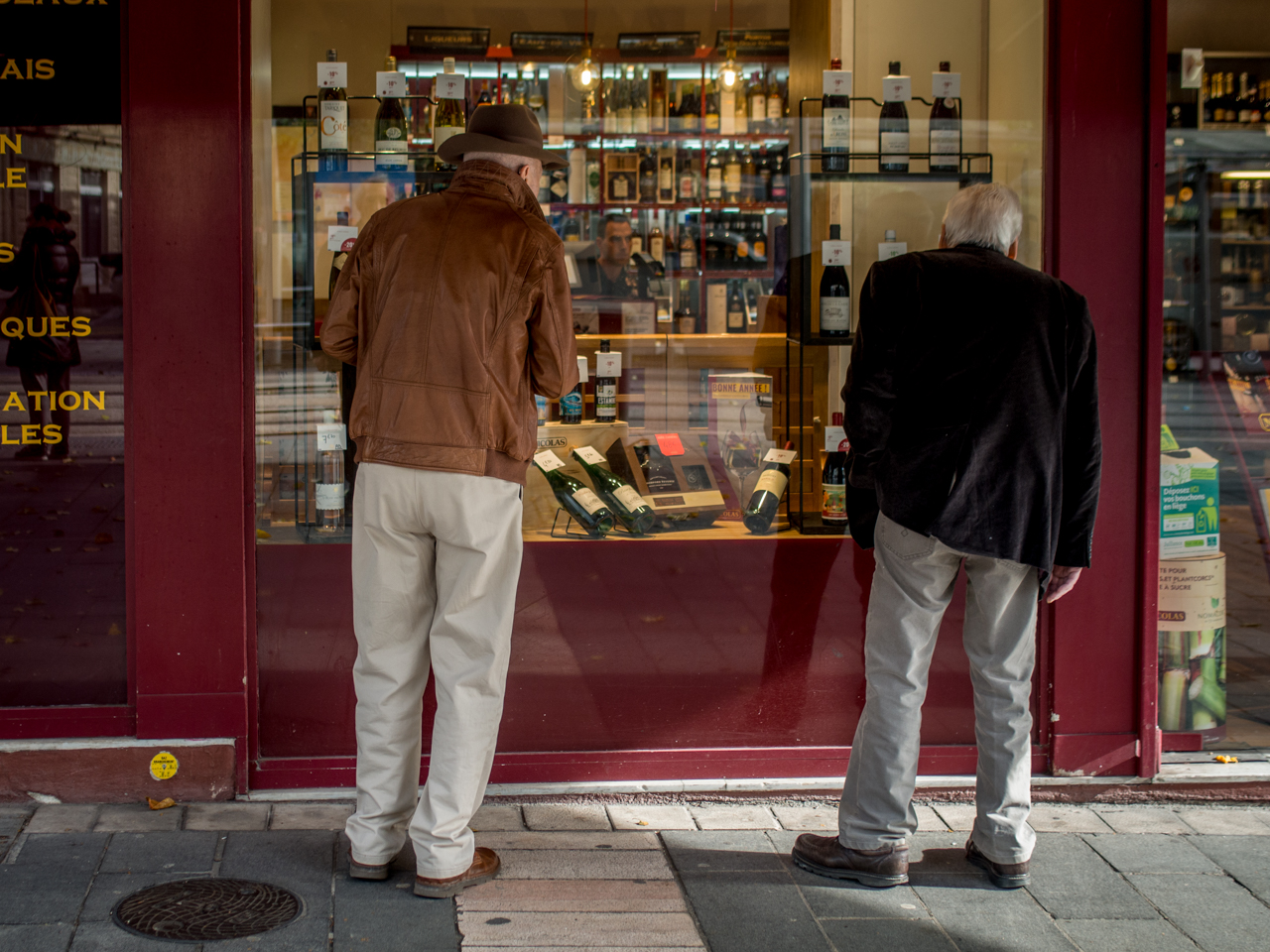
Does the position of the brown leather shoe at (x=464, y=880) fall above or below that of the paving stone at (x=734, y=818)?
above

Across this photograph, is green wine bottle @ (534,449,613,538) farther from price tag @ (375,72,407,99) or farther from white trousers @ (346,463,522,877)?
price tag @ (375,72,407,99)

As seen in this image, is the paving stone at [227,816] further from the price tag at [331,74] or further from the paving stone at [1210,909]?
the paving stone at [1210,909]

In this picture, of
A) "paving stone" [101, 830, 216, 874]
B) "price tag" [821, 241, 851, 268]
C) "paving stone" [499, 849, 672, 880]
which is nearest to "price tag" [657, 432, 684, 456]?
"price tag" [821, 241, 851, 268]

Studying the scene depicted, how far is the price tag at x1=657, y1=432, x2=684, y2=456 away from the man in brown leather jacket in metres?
1.13

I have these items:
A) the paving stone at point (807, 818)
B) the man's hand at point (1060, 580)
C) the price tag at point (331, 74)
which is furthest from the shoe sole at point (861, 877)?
the price tag at point (331, 74)

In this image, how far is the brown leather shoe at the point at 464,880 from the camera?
3006mm

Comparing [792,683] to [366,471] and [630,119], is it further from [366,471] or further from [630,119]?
[630,119]

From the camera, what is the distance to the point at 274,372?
3758 mm

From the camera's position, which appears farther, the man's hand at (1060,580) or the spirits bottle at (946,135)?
the spirits bottle at (946,135)

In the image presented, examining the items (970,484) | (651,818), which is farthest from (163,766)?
(970,484)

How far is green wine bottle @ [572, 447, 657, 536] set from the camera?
13.1 feet

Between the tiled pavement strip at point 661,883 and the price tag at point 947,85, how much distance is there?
2.23 metres

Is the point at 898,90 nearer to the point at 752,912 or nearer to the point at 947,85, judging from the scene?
the point at 947,85

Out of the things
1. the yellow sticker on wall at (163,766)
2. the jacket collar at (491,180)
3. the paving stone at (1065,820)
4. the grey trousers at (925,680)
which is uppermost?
the jacket collar at (491,180)
